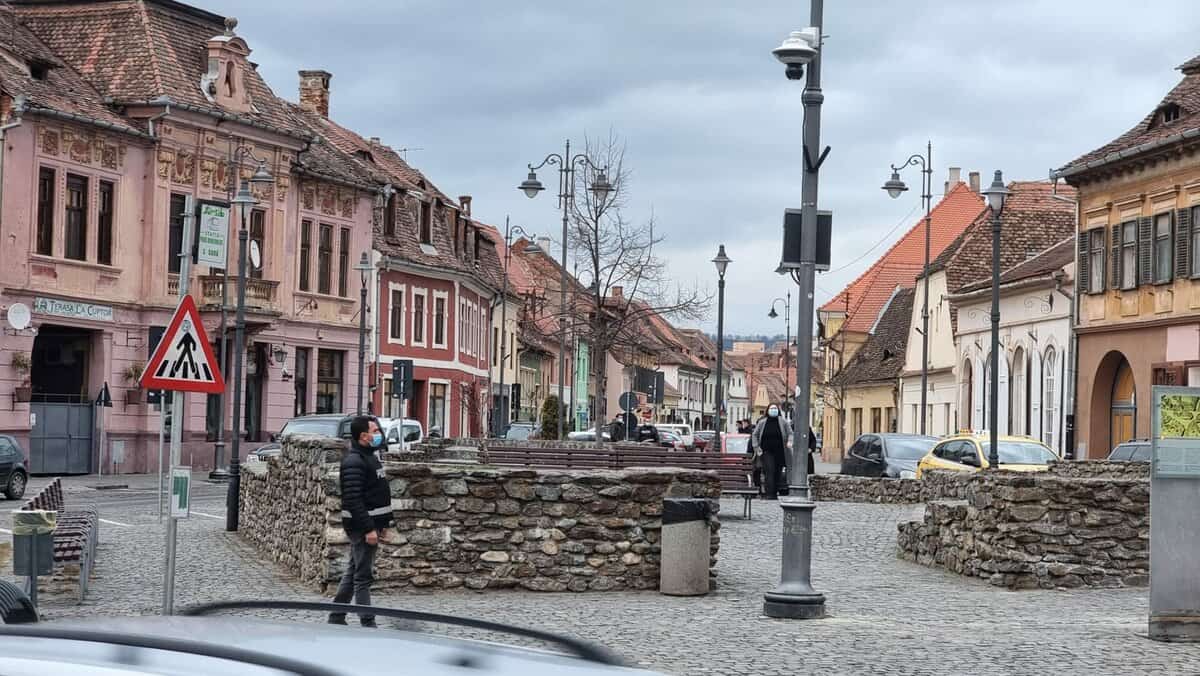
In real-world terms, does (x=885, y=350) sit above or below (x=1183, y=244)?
below

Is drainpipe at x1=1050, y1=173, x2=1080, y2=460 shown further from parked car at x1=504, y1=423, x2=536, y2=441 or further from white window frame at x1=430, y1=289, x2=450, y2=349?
white window frame at x1=430, y1=289, x2=450, y2=349

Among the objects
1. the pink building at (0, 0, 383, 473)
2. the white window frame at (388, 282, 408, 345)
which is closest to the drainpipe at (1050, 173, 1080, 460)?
the pink building at (0, 0, 383, 473)

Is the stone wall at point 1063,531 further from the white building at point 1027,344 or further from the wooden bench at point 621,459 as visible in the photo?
the white building at point 1027,344

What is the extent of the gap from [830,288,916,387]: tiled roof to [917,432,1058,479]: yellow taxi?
41623mm

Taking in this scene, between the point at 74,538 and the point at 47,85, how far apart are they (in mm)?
32003

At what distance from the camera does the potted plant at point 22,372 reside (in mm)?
44219

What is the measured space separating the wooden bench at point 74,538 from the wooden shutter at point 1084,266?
112 ft

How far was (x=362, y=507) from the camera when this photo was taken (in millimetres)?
15031

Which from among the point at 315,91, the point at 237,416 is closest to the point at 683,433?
the point at 315,91

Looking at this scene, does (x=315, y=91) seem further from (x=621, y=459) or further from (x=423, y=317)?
(x=621, y=459)

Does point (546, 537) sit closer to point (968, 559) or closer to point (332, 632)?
point (968, 559)

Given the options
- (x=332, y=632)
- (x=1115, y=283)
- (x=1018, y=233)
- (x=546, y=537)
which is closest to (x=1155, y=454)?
(x=546, y=537)

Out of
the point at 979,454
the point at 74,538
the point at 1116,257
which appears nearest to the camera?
the point at 74,538

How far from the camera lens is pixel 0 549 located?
1983 centimetres
